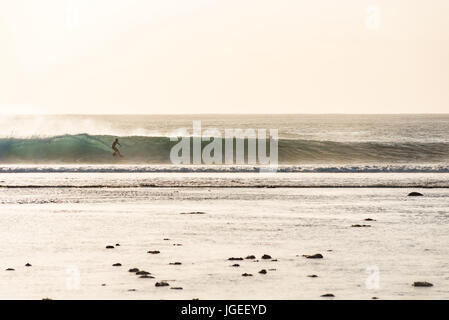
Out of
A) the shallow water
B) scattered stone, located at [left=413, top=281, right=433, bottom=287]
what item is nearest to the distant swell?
the shallow water

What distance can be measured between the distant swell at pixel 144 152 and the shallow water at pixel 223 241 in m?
29.0

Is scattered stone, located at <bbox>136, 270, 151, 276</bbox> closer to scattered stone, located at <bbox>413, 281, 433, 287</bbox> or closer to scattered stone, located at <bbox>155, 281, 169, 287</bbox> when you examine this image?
scattered stone, located at <bbox>155, 281, 169, 287</bbox>

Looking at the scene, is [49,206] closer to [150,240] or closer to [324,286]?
[150,240]

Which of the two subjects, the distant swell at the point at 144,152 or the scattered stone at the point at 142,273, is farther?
the distant swell at the point at 144,152

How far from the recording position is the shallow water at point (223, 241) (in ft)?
39.2

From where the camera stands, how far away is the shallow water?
11953 millimetres

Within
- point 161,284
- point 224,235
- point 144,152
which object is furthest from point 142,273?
point 144,152

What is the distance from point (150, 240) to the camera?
1662 centimetres

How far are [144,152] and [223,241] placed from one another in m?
45.5

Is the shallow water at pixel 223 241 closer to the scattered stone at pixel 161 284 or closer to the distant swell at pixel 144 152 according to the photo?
the scattered stone at pixel 161 284

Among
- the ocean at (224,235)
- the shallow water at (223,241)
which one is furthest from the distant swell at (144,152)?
the shallow water at (223,241)

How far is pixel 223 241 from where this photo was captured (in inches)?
647

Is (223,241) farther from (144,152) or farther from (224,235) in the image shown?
(144,152)
